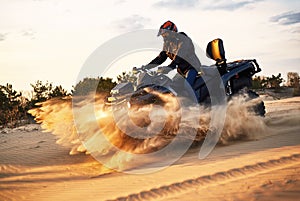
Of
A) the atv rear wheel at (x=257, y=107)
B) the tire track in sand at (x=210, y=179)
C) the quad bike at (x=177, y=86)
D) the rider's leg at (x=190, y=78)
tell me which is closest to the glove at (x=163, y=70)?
the quad bike at (x=177, y=86)

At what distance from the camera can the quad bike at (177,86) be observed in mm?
5715

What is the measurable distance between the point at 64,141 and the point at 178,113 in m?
2.24

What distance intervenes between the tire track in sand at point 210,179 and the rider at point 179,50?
2.61m

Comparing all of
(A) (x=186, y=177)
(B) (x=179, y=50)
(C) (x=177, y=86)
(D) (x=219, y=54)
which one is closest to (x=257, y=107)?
(D) (x=219, y=54)

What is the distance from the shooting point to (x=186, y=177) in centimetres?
402

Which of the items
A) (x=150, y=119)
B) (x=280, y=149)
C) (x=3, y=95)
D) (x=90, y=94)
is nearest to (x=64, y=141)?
(x=90, y=94)

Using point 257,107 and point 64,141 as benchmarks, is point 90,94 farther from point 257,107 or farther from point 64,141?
point 257,107

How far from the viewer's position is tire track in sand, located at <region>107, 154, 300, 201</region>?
3.63 meters

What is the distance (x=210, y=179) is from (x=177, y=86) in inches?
103

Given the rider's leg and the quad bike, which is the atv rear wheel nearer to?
the quad bike

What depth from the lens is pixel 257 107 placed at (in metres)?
6.77

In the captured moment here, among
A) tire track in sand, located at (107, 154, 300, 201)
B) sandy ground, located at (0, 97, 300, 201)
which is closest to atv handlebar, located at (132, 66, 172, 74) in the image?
sandy ground, located at (0, 97, 300, 201)

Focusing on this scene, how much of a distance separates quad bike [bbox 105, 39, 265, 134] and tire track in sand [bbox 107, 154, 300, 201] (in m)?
1.87

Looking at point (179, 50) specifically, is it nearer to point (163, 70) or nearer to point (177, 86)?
point (163, 70)
